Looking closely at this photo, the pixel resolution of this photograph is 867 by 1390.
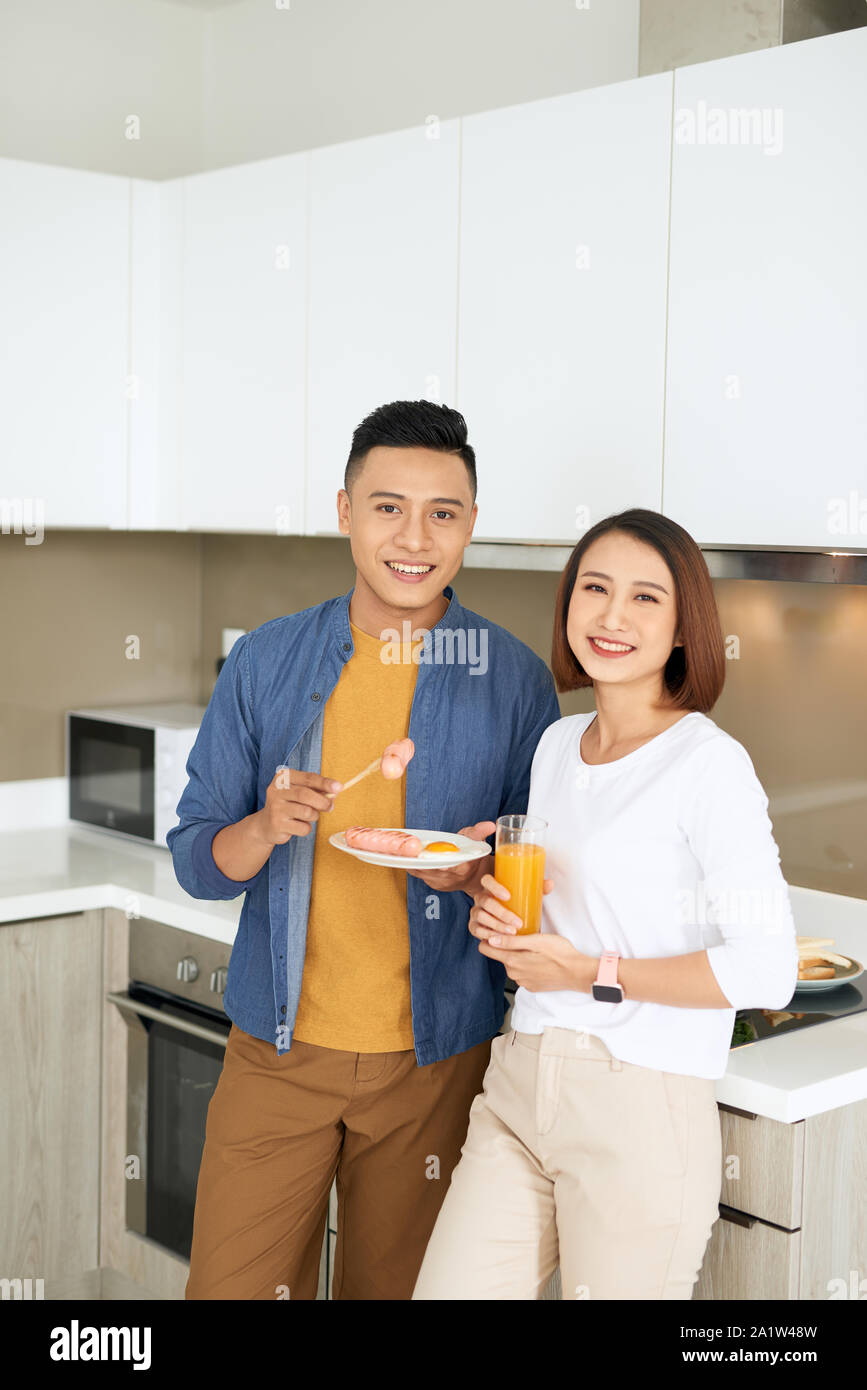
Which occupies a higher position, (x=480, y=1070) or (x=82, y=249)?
(x=82, y=249)

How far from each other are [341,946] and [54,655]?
5.71ft

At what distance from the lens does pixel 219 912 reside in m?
2.46

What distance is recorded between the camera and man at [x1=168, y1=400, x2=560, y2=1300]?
1736 mm

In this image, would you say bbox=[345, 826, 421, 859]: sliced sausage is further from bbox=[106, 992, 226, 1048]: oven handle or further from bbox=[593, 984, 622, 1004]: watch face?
bbox=[106, 992, 226, 1048]: oven handle

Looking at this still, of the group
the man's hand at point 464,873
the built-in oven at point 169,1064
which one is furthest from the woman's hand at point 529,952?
the built-in oven at point 169,1064

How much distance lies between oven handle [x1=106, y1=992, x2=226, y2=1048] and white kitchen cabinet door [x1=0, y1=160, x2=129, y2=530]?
96 cm

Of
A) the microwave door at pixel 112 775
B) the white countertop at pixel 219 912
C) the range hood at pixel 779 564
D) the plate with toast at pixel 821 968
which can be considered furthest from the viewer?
the microwave door at pixel 112 775

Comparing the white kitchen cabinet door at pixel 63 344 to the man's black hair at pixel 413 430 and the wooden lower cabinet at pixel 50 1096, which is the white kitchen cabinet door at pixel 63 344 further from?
the man's black hair at pixel 413 430

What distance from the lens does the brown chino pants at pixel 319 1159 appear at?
1.75m

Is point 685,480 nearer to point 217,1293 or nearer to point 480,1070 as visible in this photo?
point 480,1070

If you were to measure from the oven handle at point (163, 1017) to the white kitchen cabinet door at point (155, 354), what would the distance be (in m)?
0.98

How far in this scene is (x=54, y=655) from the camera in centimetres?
327

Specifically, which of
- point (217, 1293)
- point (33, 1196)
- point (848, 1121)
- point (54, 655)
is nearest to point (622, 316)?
point (848, 1121)

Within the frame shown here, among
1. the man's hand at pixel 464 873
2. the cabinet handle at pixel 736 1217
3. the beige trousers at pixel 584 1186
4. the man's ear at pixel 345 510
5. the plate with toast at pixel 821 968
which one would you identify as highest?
the man's ear at pixel 345 510
